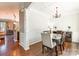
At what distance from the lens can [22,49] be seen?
1.85 meters

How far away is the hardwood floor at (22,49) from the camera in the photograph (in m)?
1.82

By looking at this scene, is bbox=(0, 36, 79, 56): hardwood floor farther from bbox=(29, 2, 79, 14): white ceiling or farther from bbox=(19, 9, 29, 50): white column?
bbox=(29, 2, 79, 14): white ceiling

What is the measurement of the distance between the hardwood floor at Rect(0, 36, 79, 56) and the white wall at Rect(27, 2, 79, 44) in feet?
0.36

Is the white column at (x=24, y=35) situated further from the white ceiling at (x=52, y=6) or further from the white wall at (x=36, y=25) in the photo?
the white ceiling at (x=52, y=6)

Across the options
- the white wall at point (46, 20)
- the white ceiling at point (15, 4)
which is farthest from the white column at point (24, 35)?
the white ceiling at point (15, 4)

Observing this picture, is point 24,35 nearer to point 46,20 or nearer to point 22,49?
point 22,49

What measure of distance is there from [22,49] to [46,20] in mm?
620

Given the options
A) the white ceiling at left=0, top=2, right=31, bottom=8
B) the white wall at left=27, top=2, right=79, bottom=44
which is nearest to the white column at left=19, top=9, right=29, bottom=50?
Answer: the white wall at left=27, top=2, right=79, bottom=44

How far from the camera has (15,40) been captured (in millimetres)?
1862

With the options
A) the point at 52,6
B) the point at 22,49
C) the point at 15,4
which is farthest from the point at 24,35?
the point at 52,6

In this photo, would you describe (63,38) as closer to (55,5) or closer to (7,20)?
(55,5)

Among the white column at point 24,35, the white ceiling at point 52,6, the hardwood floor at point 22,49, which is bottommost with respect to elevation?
the hardwood floor at point 22,49

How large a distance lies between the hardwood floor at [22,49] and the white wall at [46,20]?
0.11 meters

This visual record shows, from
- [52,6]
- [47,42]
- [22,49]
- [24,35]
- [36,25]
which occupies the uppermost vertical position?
[52,6]
